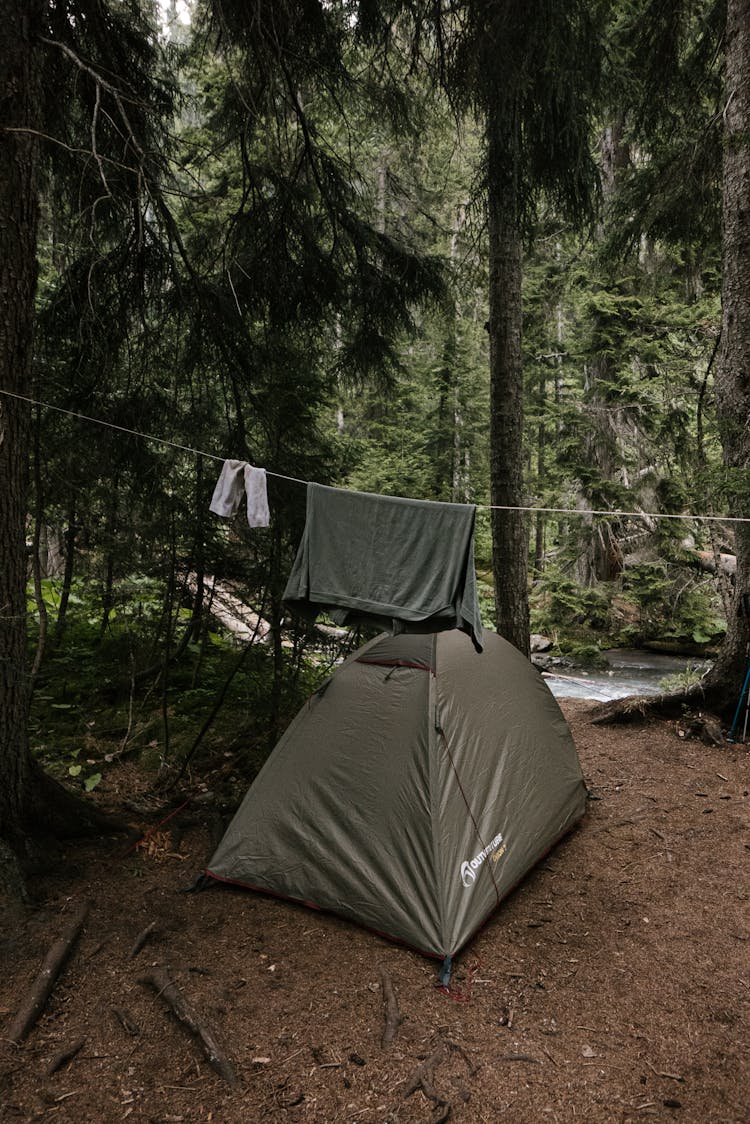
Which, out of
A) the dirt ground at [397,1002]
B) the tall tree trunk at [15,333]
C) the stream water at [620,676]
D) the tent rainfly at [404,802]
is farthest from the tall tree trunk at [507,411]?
the tall tree trunk at [15,333]

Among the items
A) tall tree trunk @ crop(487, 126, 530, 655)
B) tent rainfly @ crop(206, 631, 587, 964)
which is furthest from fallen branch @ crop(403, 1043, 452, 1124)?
tall tree trunk @ crop(487, 126, 530, 655)

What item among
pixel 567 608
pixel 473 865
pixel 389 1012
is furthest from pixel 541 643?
pixel 389 1012

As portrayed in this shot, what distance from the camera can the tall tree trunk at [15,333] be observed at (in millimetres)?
3623

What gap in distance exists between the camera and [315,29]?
4668 millimetres

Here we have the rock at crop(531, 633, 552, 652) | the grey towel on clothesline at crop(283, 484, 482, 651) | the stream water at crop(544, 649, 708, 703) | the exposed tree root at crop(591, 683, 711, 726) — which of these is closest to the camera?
the grey towel on clothesline at crop(283, 484, 482, 651)

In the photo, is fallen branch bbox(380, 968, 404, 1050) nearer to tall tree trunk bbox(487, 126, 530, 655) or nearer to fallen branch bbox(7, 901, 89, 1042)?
fallen branch bbox(7, 901, 89, 1042)

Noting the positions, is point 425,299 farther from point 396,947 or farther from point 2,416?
point 396,947

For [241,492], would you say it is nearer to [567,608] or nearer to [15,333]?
[15,333]

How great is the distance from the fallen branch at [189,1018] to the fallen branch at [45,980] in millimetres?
436

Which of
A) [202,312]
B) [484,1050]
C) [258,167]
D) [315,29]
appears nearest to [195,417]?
[202,312]

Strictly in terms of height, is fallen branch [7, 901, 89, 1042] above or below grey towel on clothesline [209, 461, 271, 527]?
below

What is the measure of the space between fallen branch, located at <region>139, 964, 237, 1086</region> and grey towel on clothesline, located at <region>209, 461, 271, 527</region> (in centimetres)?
246

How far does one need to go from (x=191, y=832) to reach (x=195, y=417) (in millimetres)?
3387

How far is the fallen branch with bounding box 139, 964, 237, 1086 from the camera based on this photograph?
2898 mm
